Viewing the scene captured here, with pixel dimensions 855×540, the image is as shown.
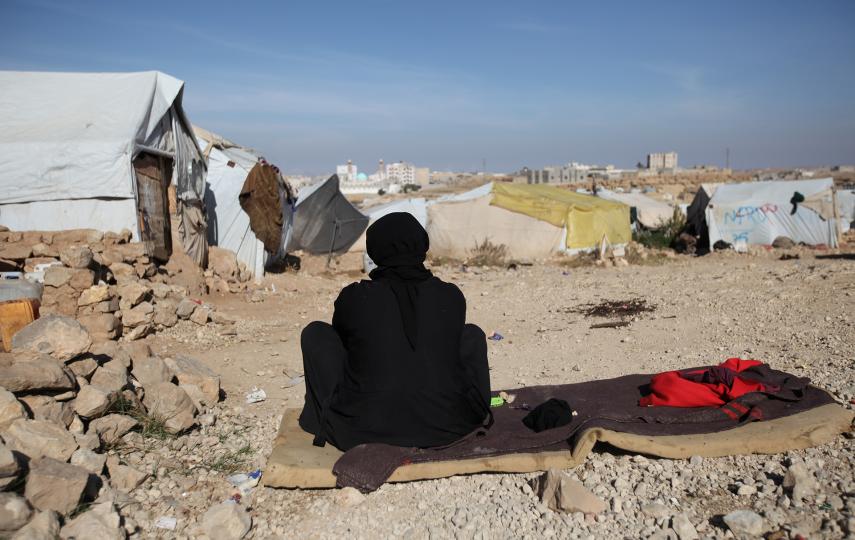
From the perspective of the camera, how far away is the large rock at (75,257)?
6812 millimetres

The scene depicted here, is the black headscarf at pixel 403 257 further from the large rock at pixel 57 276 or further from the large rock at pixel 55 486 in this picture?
the large rock at pixel 57 276

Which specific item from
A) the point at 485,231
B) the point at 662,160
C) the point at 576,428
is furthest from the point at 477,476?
the point at 662,160

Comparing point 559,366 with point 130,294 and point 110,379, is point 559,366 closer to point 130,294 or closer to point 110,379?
point 110,379

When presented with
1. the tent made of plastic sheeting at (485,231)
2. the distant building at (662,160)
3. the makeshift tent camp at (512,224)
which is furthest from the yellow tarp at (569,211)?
the distant building at (662,160)

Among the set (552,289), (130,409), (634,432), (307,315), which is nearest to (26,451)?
(130,409)

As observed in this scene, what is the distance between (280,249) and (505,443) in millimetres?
10863

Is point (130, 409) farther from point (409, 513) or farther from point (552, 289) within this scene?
point (552, 289)

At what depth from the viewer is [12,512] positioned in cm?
227

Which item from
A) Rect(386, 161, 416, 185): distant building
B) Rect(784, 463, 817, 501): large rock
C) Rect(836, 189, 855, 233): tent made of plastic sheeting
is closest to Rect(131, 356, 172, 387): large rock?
Rect(784, 463, 817, 501): large rock

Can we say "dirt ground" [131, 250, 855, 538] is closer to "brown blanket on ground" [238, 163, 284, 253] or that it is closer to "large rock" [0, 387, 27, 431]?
"large rock" [0, 387, 27, 431]

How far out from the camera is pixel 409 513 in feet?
9.13

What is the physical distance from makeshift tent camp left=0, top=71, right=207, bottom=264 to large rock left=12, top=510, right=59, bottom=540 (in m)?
6.30

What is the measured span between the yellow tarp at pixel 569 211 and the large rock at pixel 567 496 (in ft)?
43.2

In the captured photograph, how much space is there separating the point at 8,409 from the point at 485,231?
13.4 meters
